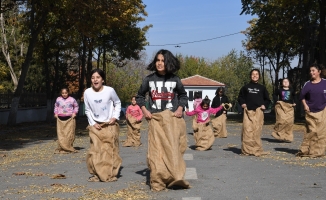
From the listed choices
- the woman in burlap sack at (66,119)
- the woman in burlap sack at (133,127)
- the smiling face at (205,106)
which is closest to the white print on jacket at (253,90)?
the smiling face at (205,106)

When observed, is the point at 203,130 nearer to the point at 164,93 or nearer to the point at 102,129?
the point at 102,129

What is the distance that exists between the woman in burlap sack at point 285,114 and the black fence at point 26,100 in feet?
63.7

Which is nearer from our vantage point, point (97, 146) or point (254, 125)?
point (97, 146)

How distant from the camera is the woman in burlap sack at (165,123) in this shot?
8.91 metres

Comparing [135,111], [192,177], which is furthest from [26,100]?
[192,177]

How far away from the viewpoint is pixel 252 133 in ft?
47.4

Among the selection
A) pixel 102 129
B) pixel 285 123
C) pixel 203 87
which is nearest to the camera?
pixel 102 129

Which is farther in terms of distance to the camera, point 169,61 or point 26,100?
point 26,100

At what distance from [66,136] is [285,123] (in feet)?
22.3

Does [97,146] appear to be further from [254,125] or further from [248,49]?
[248,49]

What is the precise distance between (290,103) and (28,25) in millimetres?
17968

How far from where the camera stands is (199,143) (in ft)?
53.1

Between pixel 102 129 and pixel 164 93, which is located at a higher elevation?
pixel 164 93

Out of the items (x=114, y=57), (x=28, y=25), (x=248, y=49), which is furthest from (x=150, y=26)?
(x=28, y=25)
